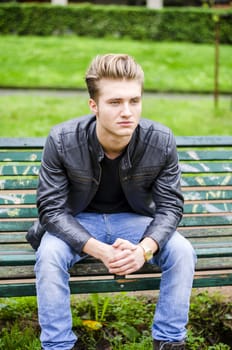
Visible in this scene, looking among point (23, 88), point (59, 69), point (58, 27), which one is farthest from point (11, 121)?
point (58, 27)

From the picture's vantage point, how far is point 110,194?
3160mm

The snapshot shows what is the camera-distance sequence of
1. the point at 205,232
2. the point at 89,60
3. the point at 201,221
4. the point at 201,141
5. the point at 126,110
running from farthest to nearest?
the point at 89,60 → the point at 201,141 → the point at 201,221 → the point at 205,232 → the point at 126,110

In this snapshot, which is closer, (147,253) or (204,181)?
(147,253)

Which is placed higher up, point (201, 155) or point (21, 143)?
point (21, 143)

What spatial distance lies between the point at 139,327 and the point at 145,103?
754 centimetres

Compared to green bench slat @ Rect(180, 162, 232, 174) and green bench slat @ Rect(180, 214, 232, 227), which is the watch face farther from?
green bench slat @ Rect(180, 162, 232, 174)

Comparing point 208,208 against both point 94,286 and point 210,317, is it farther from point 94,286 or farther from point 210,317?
point 94,286

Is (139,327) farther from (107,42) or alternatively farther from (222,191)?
(107,42)

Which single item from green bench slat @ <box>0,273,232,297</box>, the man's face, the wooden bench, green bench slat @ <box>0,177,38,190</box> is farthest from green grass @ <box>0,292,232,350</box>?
the man's face

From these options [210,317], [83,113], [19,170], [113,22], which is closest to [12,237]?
[19,170]

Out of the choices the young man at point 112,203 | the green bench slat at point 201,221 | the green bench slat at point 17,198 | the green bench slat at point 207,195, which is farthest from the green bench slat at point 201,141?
the green bench slat at point 17,198

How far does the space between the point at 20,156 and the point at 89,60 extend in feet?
40.9

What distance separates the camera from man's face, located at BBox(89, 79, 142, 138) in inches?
111

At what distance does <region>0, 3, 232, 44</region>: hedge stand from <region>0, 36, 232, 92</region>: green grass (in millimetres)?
505
